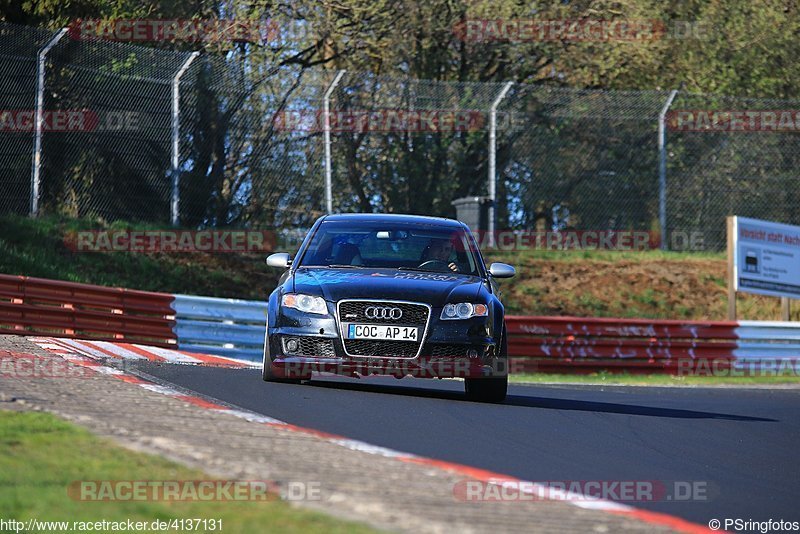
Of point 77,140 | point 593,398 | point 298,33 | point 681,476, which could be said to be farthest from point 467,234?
point 298,33

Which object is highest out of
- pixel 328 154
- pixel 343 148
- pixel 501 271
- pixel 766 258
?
pixel 343 148

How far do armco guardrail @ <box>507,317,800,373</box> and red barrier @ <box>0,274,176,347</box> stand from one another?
4913mm

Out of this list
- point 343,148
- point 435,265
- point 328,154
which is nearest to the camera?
point 435,265

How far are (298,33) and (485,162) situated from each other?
5.61 metres

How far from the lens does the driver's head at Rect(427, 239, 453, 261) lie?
39.7ft

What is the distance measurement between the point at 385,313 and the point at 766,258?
13.5 metres

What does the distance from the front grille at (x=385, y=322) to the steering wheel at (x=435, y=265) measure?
114 cm

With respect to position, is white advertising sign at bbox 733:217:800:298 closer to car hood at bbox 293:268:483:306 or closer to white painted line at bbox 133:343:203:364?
white painted line at bbox 133:343:203:364

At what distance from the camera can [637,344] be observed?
64.7ft

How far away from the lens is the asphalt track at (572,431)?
7.54m

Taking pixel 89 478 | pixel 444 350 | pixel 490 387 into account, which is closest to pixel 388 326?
pixel 444 350

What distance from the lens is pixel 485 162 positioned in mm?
25094

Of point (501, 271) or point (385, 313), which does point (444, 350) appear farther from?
point (501, 271)

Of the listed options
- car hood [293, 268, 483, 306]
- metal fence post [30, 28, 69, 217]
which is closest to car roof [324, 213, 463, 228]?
car hood [293, 268, 483, 306]
